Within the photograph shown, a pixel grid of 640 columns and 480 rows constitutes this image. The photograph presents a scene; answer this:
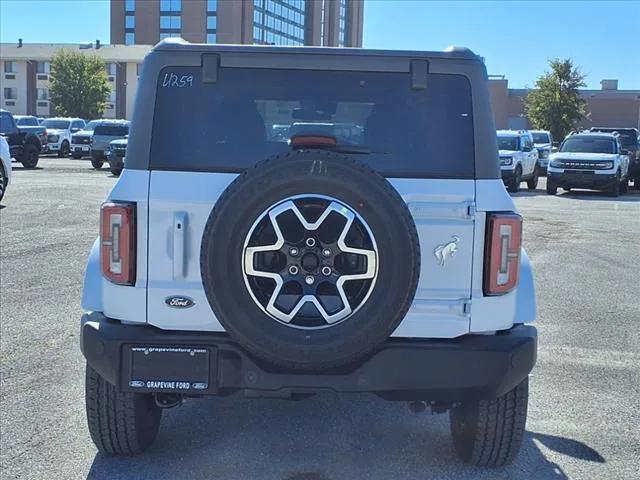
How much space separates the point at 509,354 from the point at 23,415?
2.92 m

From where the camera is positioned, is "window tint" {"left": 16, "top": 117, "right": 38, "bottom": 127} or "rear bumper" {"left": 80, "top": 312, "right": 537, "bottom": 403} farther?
"window tint" {"left": 16, "top": 117, "right": 38, "bottom": 127}

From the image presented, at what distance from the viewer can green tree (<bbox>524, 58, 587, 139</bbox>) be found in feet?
180

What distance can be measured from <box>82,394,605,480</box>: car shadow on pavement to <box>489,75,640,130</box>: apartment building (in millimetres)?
77092

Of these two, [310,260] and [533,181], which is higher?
[310,260]

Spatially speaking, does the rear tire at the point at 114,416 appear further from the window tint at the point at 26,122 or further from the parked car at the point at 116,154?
the window tint at the point at 26,122

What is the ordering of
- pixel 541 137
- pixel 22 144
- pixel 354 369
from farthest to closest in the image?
pixel 541 137 → pixel 22 144 → pixel 354 369

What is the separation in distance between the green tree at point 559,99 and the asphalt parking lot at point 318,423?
4962 centimetres

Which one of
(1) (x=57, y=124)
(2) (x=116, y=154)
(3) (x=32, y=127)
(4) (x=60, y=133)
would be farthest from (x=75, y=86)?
(2) (x=116, y=154)

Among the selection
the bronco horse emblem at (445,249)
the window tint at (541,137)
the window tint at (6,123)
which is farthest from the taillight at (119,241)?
the window tint at (541,137)

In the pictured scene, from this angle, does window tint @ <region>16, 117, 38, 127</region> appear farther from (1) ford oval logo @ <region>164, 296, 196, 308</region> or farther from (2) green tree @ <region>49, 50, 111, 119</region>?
(2) green tree @ <region>49, 50, 111, 119</region>

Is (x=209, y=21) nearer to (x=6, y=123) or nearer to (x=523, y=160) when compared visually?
(x=6, y=123)

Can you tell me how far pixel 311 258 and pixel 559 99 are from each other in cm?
5520

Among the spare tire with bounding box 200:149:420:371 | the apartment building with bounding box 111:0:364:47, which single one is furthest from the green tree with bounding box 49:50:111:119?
the spare tire with bounding box 200:149:420:371

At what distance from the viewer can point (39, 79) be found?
90062 mm
